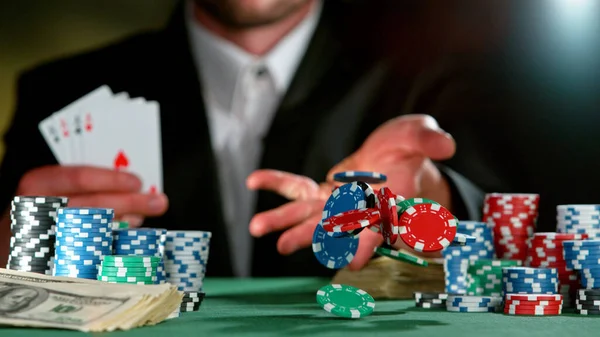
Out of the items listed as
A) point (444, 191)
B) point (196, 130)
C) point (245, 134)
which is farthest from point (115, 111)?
point (444, 191)

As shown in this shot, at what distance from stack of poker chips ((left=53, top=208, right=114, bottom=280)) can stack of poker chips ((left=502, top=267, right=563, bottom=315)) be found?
1.56m

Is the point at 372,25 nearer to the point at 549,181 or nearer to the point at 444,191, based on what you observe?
the point at 444,191

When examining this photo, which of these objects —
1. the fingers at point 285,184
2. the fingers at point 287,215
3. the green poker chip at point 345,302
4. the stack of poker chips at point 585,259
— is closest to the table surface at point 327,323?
the green poker chip at point 345,302

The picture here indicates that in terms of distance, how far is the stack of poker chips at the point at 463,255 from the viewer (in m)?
3.38

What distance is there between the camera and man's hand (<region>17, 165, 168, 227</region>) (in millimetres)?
4817

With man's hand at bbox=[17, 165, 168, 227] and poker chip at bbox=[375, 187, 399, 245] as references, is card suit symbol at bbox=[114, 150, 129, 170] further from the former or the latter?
poker chip at bbox=[375, 187, 399, 245]

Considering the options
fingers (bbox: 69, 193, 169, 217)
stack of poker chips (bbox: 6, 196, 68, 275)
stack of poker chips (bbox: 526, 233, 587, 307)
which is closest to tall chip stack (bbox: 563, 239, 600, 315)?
stack of poker chips (bbox: 526, 233, 587, 307)

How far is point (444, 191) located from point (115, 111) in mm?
2174

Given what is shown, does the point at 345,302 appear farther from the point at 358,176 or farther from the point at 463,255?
the point at 463,255

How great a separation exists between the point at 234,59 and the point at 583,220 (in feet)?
8.22

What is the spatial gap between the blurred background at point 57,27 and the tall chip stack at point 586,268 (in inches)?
125

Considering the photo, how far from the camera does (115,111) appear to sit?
16.6 ft

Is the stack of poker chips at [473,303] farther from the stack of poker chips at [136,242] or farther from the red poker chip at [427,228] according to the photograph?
the stack of poker chips at [136,242]

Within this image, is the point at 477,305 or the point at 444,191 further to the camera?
the point at 444,191
